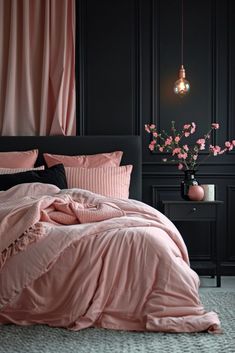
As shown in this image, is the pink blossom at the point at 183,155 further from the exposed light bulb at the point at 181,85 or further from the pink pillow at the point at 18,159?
the pink pillow at the point at 18,159

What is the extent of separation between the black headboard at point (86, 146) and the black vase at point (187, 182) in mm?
465

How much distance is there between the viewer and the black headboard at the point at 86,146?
15.9 ft

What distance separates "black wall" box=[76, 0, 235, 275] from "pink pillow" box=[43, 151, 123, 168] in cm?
42

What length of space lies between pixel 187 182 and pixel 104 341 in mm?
2225

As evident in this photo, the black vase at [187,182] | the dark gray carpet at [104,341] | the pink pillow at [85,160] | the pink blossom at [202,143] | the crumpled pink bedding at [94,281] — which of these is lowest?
the dark gray carpet at [104,341]

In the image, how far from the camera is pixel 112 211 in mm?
3221

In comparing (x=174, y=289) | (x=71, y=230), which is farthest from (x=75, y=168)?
(x=174, y=289)

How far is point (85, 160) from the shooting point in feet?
15.3

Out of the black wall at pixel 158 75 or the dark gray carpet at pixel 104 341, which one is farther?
the black wall at pixel 158 75

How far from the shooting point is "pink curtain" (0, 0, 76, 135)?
4.91 meters

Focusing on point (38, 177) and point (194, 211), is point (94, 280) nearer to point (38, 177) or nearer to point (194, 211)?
point (38, 177)

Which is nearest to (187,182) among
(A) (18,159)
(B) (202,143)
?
(B) (202,143)

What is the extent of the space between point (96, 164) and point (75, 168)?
0.25 m

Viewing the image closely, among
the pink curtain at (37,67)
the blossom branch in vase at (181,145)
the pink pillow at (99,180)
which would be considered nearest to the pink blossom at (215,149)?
the blossom branch in vase at (181,145)
